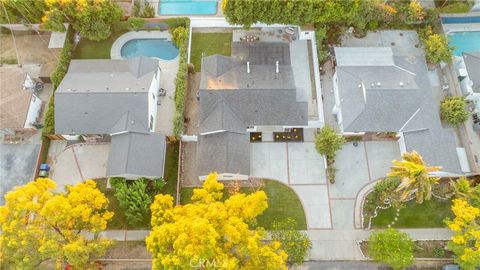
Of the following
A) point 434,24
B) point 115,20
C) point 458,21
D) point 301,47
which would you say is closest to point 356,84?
point 301,47

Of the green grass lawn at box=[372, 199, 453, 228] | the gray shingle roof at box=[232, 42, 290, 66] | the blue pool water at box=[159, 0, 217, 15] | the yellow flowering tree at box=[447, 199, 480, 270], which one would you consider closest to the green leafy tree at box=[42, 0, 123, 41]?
the blue pool water at box=[159, 0, 217, 15]

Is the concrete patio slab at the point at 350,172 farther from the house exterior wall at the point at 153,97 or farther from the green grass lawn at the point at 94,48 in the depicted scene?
the green grass lawn at the point at 94,48

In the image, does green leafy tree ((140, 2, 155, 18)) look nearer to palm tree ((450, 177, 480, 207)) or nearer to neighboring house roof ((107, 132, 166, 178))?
neighboring house roof ((107, 132, 166, 178))

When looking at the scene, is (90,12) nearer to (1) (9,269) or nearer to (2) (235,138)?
(2) (235,138)

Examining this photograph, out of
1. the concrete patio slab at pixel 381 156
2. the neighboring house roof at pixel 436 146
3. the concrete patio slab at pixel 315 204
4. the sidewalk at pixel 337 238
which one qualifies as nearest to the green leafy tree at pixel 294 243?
the sidewalk at pixel 337 238

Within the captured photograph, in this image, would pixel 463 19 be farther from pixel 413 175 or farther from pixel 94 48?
pixel 94 48

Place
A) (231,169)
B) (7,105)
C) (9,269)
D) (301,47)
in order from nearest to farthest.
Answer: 1. (9,269)
2. (231,169)
3. (7,105)
4. (301,47)
